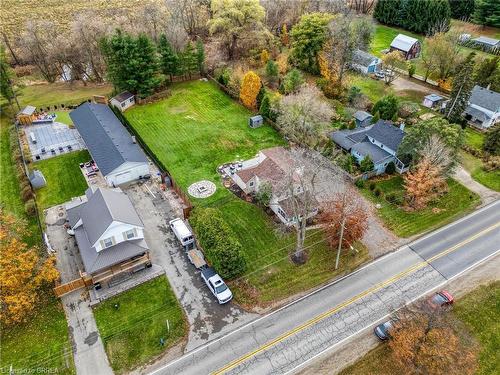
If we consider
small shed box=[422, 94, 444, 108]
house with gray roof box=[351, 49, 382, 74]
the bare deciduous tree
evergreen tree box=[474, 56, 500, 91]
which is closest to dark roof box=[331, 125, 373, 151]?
the bare deciduous tree

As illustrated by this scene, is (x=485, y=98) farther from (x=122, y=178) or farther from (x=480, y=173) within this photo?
(x=122, y=178)

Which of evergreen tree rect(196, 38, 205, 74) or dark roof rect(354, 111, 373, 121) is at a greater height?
evergreen tree rect(196, 38, 205, 74)

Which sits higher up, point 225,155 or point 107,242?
point 107,242

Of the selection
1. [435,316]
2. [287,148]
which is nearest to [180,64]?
[287,148]

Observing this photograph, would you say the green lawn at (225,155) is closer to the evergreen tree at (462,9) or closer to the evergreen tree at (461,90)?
the evergreen tree at (461,90)

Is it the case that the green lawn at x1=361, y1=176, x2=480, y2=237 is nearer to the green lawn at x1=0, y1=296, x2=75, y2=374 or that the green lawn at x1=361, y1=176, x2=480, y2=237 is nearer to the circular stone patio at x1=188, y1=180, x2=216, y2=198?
the circular stone patio at x1=188, y1=180, x2=216, y2=198

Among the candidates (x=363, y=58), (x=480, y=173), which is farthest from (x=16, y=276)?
(x=363, y=58)
